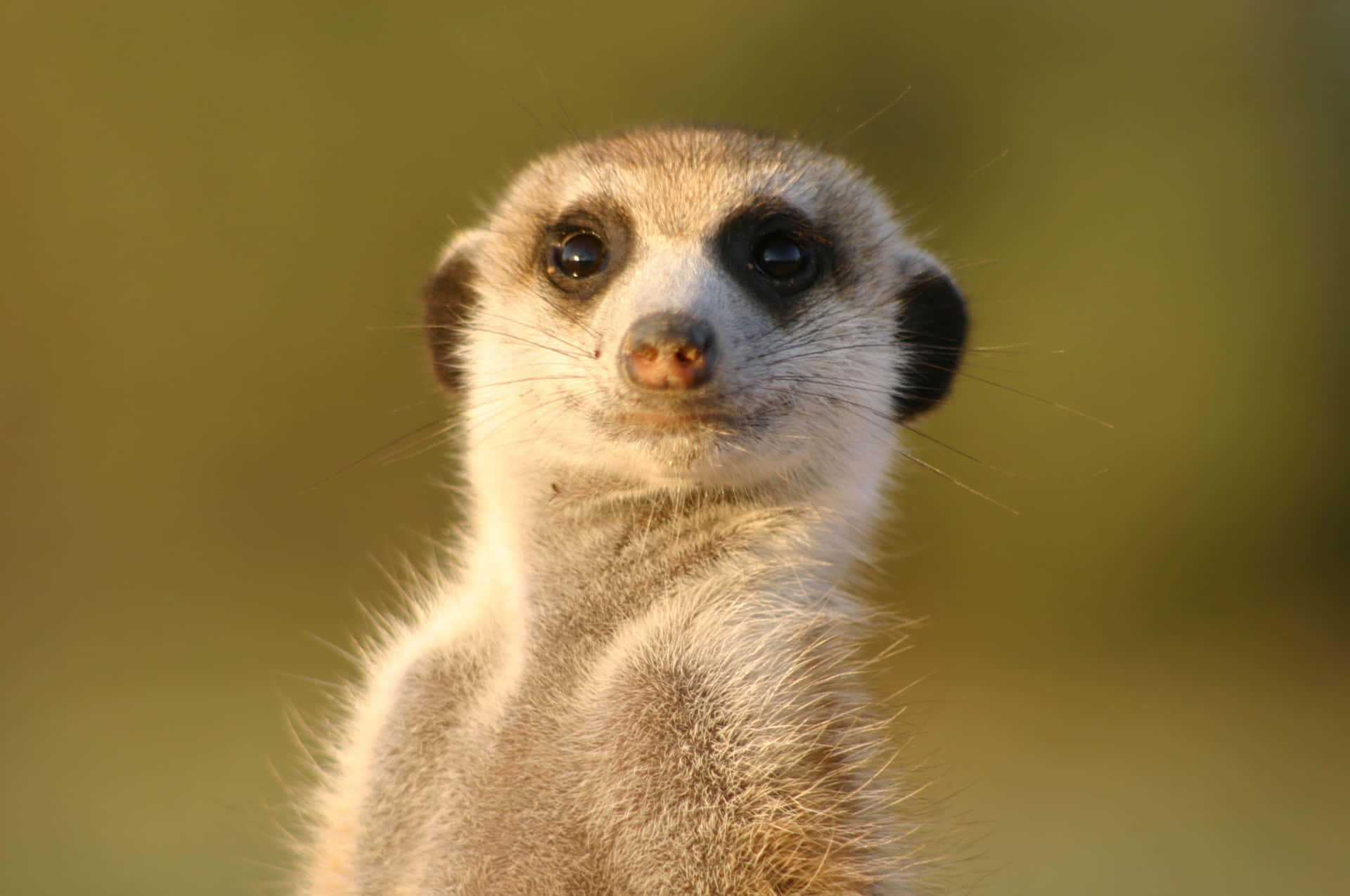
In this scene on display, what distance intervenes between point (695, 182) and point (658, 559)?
558 millimetres

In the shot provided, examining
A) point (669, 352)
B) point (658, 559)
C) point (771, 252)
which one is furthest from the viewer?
point (771, 252)

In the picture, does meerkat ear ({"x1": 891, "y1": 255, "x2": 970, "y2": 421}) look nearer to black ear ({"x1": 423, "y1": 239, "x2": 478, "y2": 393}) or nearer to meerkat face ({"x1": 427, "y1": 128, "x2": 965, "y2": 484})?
meerkat face ({"x1": 427, "y1": 128, "x2": 965, "y2": 484})

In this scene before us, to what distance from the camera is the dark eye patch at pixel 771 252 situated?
1685 mm

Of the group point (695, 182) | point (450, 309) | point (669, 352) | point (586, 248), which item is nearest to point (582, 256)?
point (586, 248)

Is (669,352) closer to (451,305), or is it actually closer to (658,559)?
(658,559)

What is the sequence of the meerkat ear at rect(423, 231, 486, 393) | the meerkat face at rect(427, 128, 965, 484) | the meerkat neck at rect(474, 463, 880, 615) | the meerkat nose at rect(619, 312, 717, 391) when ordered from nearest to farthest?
the meerkat nose at rect(619, 312, 717, 391) → the meerkat face at rect(427, 128, 965, 484) → the meerkat neck at rect(474, 463, 880, 615) → the meerkat ear at rect(423, 231, 486, 393)

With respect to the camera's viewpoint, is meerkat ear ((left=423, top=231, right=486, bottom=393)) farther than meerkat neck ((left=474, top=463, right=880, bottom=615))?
Yes

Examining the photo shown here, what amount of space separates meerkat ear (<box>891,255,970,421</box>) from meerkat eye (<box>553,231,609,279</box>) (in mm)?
467

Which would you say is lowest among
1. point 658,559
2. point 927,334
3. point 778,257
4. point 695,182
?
point 658,559

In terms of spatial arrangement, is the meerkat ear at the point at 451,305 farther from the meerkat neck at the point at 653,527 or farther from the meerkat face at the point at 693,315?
the meerkat neck at the point at 653,527

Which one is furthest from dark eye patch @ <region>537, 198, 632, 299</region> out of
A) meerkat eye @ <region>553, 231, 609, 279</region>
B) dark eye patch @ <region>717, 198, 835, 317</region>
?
dark eye patch @ <region>717, 198, 835, 317</region>

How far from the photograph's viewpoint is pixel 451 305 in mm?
1914

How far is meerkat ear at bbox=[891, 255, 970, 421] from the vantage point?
180 cm

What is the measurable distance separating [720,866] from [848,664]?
1.16ft
